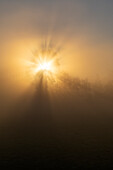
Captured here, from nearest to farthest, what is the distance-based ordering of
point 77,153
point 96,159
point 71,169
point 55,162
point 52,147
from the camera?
point 71,169, point 55,162, point 96,159, point 77,153, point 52,147

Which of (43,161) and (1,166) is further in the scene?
(43,161)

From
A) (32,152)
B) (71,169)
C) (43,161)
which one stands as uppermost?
(32,152)

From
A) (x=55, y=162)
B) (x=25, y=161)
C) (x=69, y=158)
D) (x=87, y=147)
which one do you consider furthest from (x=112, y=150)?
(x=25, y=161)

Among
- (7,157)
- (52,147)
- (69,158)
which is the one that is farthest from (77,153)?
(7,157)

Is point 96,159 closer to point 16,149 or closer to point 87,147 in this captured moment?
point 87,147

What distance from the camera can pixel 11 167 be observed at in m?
66.0

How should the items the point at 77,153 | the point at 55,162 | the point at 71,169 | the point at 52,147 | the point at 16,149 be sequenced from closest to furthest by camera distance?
the point at 71,169 → the point at 55,162 → the point at 77,153 → the point at 16,149 → the point at 52,147

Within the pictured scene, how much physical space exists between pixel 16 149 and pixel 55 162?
2558 cm

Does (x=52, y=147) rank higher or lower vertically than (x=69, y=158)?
higher

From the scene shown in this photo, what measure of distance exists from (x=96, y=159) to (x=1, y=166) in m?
33.5

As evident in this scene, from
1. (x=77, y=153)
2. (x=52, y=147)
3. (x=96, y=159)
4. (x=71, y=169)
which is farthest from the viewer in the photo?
(x=52, y=147)

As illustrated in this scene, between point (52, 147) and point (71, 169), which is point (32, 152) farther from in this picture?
point (71, 169)

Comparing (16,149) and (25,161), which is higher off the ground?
(16,149)

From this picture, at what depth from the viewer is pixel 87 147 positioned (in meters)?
97.8
